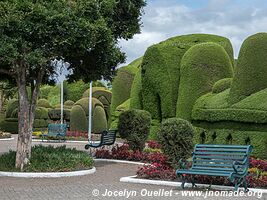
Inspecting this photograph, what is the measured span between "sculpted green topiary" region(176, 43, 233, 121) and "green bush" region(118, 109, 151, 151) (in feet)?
14.9

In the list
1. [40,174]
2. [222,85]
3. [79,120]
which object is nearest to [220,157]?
[40,174]

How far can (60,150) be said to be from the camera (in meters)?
13.4

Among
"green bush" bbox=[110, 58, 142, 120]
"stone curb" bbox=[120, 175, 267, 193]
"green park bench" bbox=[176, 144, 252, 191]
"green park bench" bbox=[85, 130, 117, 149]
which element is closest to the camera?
"green park bench" bbox=[176, 144, 252, 191]

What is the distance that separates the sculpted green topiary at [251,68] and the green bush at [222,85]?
7.59ft

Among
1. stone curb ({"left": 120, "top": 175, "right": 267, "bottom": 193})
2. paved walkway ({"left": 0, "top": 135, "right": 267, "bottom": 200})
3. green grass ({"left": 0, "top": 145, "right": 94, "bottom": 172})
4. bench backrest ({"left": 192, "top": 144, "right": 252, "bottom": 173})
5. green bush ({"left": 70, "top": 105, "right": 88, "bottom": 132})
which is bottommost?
paved walkway ({"left": 0, "top": 135, "right": 267, "bottom": 200})

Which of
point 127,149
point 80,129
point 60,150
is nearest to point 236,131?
point 127,149

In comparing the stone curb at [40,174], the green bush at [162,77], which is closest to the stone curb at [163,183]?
the stone curb at [40,174]

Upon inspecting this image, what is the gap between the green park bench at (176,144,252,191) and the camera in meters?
9.36

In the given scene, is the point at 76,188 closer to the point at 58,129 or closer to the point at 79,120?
the point at 58,129

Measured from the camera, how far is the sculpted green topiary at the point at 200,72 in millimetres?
20234

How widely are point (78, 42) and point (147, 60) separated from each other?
1206 cm

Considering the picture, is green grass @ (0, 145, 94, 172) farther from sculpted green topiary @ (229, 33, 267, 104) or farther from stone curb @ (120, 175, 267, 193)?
sculpted green topiary @ (229, 33, 267, 104)

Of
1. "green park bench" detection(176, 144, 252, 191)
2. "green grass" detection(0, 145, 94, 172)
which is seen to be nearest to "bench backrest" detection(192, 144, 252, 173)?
"green park bench" detection(176, 144, 252, 191)

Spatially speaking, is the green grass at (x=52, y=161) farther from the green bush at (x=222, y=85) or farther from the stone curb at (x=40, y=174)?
the green bush at (x=222, y=85)
